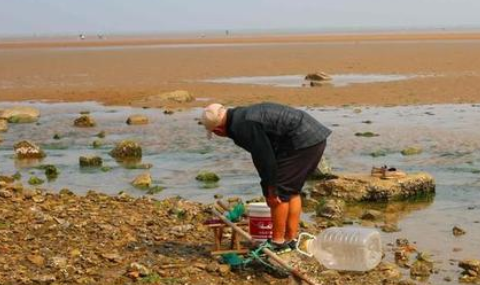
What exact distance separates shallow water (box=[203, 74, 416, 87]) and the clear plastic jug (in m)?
22.6

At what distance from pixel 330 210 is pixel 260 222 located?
2764 mm

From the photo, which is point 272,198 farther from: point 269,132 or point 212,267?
point 212,267

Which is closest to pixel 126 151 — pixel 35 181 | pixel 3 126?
pixel 35 181

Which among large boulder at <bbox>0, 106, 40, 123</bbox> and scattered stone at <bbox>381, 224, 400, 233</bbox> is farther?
large boulder at <bbox>0, 106, 40, 123</bbox>

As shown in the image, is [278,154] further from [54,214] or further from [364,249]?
[54,214]

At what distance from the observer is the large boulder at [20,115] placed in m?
22.3

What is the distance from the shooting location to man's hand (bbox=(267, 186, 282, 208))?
7.67m

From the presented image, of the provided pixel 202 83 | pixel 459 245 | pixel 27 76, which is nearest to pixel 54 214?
pixel 459 245

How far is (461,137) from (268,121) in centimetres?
1043

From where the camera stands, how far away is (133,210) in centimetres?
1048

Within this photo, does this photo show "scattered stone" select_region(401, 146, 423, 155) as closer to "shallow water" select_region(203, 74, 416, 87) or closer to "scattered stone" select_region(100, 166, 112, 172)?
"scattered stone" select_region(100, 166, 112, 172)

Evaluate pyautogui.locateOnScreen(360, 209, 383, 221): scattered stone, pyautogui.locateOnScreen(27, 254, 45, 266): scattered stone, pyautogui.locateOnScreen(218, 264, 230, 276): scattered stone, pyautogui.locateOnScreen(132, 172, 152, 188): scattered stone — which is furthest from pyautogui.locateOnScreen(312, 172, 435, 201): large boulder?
pyautogui.locateOnScreen(27, 254, 45, 266): scattered stone

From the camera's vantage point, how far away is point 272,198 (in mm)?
7723

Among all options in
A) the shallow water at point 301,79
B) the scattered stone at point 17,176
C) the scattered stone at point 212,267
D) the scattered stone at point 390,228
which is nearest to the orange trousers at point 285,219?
the scattered stone at point 212,267
